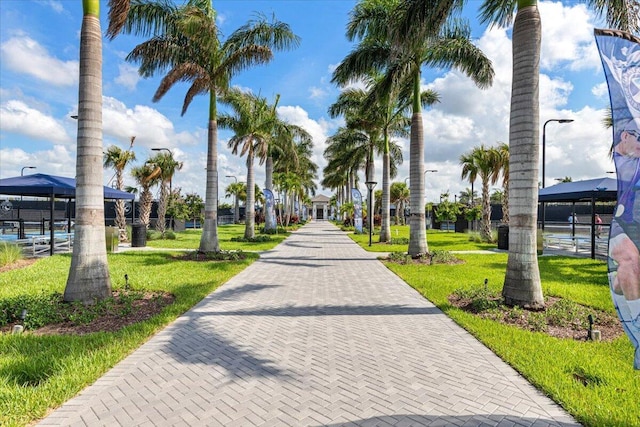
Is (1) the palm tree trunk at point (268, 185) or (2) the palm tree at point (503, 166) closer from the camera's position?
(2) the palm tree at point (503, 166)

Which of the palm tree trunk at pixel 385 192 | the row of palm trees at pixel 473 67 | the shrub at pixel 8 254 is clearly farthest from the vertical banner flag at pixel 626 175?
the palm tree trunk at pixel 385 192

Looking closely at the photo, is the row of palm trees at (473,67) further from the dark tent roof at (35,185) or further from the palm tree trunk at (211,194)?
the dark tent roof at (35,185)

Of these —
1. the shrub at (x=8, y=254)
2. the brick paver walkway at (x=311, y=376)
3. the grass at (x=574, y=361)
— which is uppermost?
the shrub at (x=8, y=254)

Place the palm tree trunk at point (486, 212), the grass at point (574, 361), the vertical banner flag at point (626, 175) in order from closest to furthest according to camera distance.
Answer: the vertical banner flag at point (626, 175)
the grass at point (574, 361)
the palm tree trunk at point (486, 212)

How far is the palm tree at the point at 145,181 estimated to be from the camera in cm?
2311

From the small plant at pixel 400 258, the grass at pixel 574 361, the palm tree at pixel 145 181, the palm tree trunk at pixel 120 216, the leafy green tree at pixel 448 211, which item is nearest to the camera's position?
the grass at pixel 574 361

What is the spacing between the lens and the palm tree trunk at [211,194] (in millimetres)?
13500

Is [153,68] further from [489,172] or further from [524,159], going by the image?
[489,172]

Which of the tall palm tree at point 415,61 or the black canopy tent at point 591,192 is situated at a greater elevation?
the tall palm tree at point 415,61

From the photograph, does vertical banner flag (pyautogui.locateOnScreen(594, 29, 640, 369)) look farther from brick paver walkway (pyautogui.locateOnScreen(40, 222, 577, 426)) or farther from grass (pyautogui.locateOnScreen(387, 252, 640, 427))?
brick paver walkway (pyautogui.locateOnScreen(40, 222, 577, 426))

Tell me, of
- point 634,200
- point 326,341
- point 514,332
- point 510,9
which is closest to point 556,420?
point 634,200

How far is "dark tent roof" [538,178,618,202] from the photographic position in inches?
538

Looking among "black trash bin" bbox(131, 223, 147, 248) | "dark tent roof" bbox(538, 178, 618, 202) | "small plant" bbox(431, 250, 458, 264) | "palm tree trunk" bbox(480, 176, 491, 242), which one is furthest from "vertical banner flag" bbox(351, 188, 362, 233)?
"black trash bin" bbox(131, 223, 147, 248)

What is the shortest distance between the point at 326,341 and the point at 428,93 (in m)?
16.0
